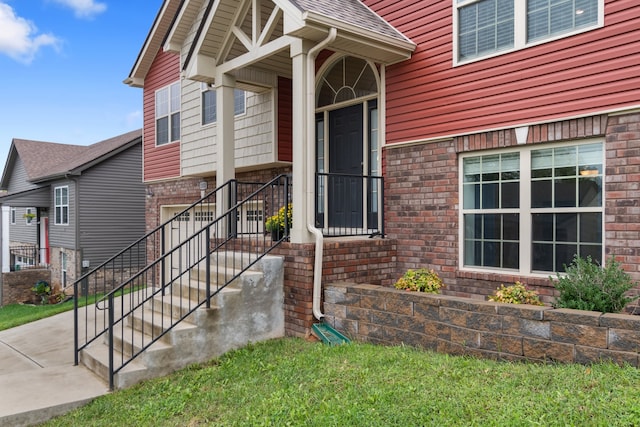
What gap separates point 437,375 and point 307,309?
2.16 metres

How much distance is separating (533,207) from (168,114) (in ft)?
31.9

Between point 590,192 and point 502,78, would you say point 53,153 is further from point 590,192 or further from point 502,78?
point 590,192

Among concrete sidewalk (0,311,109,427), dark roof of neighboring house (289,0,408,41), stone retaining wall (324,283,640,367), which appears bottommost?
concrete sidewalk (0,311,109,427)

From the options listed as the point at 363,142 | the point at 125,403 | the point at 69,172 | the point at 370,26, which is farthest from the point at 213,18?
the point at 69,172

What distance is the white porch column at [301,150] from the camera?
613 centimetres

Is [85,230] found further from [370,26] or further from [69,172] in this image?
[370,26]

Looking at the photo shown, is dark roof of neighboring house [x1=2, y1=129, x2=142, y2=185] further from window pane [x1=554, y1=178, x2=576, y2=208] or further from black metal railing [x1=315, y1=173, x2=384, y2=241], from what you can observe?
window pane [x1=554, y1=178, x2=576, y2=208]

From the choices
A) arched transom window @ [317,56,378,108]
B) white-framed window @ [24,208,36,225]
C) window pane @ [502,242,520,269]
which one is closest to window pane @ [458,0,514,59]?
arched transom window @ [317,56,378,108]

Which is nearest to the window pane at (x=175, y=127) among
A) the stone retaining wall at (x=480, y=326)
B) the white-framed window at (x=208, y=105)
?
the white-framed window at (x=208, y=105)

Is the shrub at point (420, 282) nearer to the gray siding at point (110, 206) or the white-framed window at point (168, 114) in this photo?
the white-framed window at point (168, 114)

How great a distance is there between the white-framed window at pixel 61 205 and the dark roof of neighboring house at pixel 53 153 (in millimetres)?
652

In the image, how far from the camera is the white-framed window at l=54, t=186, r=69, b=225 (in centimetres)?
1814

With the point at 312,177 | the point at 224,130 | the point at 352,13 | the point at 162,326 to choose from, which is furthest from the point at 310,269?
the point at 352,13

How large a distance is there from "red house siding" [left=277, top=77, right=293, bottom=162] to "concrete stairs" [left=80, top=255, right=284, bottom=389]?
3304mm
